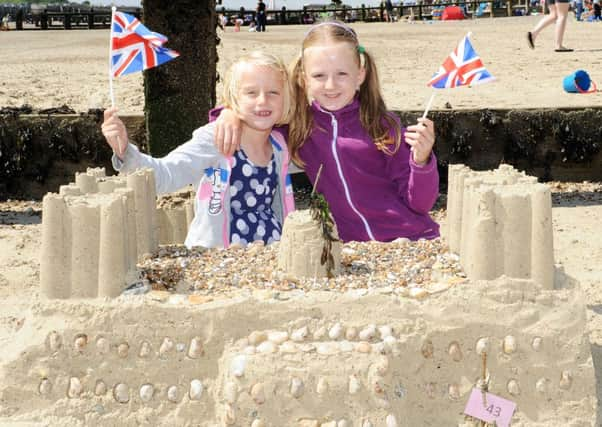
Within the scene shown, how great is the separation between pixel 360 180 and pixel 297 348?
1343mm

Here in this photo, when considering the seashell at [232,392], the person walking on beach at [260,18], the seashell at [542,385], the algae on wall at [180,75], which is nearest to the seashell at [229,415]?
the seashell at [232,392]

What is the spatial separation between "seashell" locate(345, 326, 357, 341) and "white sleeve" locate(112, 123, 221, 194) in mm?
1210

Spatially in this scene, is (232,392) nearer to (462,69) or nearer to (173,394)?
(173,394)

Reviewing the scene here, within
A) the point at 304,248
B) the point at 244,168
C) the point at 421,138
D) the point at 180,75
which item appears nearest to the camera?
the point at 304,248

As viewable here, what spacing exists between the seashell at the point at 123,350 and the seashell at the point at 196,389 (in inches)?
9.3

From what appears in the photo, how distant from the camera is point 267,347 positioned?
9.18ft

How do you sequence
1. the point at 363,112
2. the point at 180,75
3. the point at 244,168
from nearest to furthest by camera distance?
1. the point at 244,168
2. the point at 363,112
3. the point at 180,75

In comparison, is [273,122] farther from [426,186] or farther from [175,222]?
[175,222]

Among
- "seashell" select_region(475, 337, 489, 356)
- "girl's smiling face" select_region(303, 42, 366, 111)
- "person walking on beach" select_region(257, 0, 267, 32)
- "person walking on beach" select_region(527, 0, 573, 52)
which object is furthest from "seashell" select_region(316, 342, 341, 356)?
"person walking on beach" select_region(257, 0, 267, 32)

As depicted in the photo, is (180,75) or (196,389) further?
(180,75)

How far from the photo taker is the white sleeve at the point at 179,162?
11.7ft

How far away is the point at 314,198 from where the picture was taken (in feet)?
10.0

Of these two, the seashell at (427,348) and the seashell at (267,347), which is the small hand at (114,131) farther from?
the seashell at (427,348)

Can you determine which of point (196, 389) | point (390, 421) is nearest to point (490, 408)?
point (390, 421)
